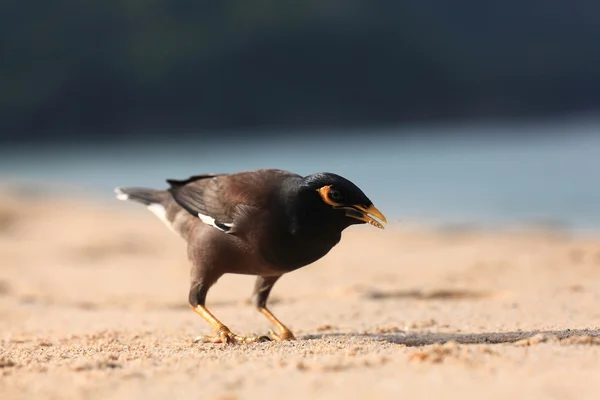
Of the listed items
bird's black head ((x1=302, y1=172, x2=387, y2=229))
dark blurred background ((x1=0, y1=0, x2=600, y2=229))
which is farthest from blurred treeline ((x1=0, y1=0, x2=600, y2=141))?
bird's black head ((x1=302, y1=172, x2=387, y2=229))

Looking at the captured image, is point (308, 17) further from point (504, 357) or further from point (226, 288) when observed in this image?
point (504, 357)

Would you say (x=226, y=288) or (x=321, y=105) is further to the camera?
(x=321, y=105)

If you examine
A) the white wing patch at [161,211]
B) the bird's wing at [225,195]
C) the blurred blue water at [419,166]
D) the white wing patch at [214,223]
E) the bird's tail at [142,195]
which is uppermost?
the bird's wing at [225,195]

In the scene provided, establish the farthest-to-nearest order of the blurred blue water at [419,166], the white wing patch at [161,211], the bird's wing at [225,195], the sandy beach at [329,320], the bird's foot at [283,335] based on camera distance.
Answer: the blurred blue water at [419,166]
the white wing patch at [161,211]
the bird's foot at [283,335]
the bird's wing at [225,195]
the sandy beach at [329,320]

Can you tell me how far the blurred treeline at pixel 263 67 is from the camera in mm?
41594

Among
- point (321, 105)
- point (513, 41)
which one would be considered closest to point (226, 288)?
point (321, 105)

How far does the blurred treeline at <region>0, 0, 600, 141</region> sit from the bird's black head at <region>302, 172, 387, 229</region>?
35.4 m

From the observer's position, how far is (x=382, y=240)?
525 inches

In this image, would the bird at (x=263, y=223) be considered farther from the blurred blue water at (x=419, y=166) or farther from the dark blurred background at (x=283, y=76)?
the dark blurred background at (x=283, y=76)

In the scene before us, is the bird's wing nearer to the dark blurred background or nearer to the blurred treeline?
the dark blurred background

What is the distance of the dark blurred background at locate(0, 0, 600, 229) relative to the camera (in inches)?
1470

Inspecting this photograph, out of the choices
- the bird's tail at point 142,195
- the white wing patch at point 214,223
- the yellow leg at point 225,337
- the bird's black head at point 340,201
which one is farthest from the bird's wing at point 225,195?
the yellow leg at point 225,337

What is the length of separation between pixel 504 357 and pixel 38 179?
24253 mm

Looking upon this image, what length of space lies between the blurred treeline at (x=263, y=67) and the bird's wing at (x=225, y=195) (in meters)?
34.4
